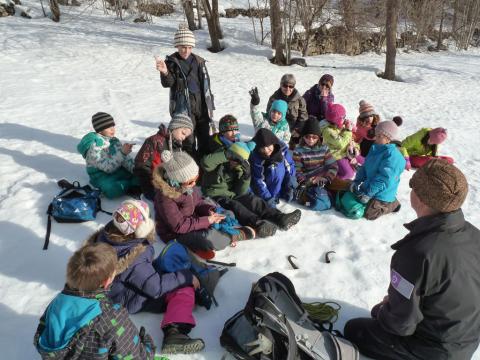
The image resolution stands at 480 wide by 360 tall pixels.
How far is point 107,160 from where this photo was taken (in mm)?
4684

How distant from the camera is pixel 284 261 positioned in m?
3.85

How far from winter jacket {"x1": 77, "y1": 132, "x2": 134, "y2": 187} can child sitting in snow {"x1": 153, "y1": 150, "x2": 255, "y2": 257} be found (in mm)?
1314

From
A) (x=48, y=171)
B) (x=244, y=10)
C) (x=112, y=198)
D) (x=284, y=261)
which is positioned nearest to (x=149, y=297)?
(x=284, y=261)

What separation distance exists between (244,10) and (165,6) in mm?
5399

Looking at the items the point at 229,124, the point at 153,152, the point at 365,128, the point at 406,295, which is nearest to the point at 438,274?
the point at 406,295

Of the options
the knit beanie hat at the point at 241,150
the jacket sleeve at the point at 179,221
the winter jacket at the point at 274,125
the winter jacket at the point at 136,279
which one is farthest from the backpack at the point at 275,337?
the winter jacket at the point at 274,125

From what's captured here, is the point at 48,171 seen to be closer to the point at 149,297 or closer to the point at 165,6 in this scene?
the point at 149,297

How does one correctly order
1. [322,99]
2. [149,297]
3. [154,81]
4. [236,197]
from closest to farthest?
[149,297]
[236,197]
[322,99]
[154,81]

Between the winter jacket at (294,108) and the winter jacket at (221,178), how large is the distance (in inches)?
94.2

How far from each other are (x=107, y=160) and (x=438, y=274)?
401cm

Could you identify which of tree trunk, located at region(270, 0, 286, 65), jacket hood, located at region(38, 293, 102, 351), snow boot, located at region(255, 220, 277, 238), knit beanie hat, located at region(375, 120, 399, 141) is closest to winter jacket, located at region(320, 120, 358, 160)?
knit beanie hat, located at region(375, 120, 399, 141)

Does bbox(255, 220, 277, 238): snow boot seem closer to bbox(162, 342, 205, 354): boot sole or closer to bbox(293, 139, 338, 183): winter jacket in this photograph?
bbox(293, 139, 338, 183): winter jacket

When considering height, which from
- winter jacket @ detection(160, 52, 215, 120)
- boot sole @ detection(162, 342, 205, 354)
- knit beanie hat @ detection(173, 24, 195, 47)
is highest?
knit beanie hat @ detection(173, 24, 195, 47)

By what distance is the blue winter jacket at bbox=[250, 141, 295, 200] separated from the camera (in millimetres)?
4730
